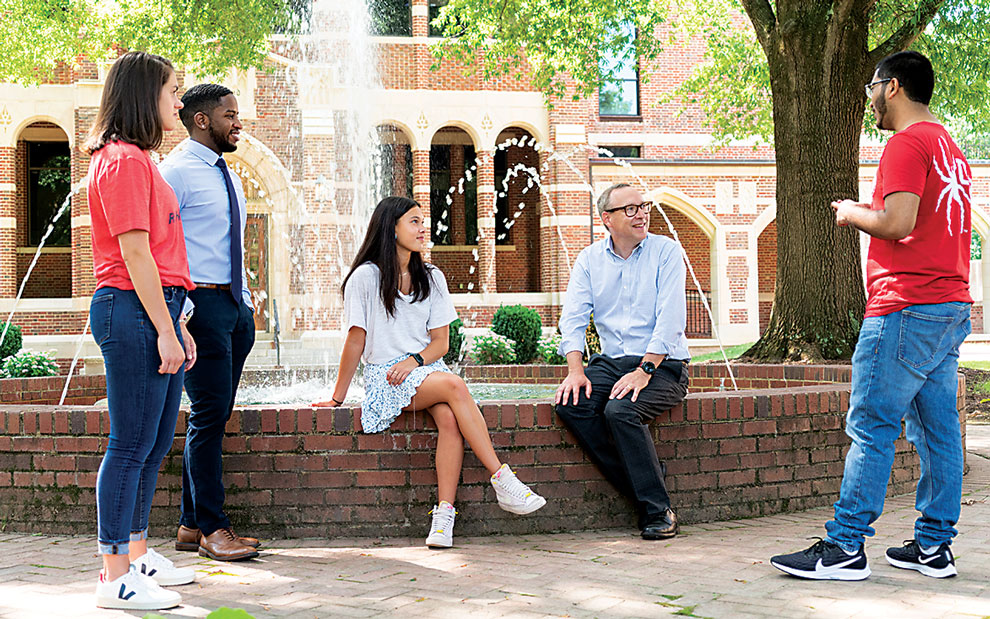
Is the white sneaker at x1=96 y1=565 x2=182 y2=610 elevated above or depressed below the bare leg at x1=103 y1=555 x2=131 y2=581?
below

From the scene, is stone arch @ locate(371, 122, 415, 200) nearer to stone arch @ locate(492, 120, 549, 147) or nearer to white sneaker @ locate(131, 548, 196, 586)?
stone arch @ locate(492, 120, 549, 147)

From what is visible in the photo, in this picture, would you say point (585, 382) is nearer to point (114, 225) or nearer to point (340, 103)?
point (114, 225)

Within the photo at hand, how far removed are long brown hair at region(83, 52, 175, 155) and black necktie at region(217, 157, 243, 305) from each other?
661 mm

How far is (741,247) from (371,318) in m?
22.5

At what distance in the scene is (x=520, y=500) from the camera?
4.41 metres

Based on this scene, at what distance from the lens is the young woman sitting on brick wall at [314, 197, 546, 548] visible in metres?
4.45

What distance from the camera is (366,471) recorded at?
4.57 meters

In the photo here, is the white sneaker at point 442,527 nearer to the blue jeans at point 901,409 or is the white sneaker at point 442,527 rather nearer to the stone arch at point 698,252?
the blue jeans at point 901,409

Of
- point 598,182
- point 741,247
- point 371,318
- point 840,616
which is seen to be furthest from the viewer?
point 741,247

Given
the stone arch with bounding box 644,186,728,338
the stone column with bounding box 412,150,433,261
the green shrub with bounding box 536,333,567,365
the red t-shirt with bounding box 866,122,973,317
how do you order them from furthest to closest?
1. the stone arch with bounding box 644,186,728,338
2. the stone column with bounding box 412,150,433,261
3. the green shrub with bounding box 536,333,567,365
4. the red t-shirt with bounding box 866,122,973,317

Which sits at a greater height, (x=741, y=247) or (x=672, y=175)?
(x=672, y=175)

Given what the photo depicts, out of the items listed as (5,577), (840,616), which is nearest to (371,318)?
(5,577)

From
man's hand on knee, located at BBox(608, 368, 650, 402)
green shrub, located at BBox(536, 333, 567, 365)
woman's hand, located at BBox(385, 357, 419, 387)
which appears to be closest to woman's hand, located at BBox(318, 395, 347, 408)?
woman's hand, located at BBox(385, 357, 419, 387)

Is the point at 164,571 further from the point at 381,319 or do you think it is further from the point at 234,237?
the point at 381,319
